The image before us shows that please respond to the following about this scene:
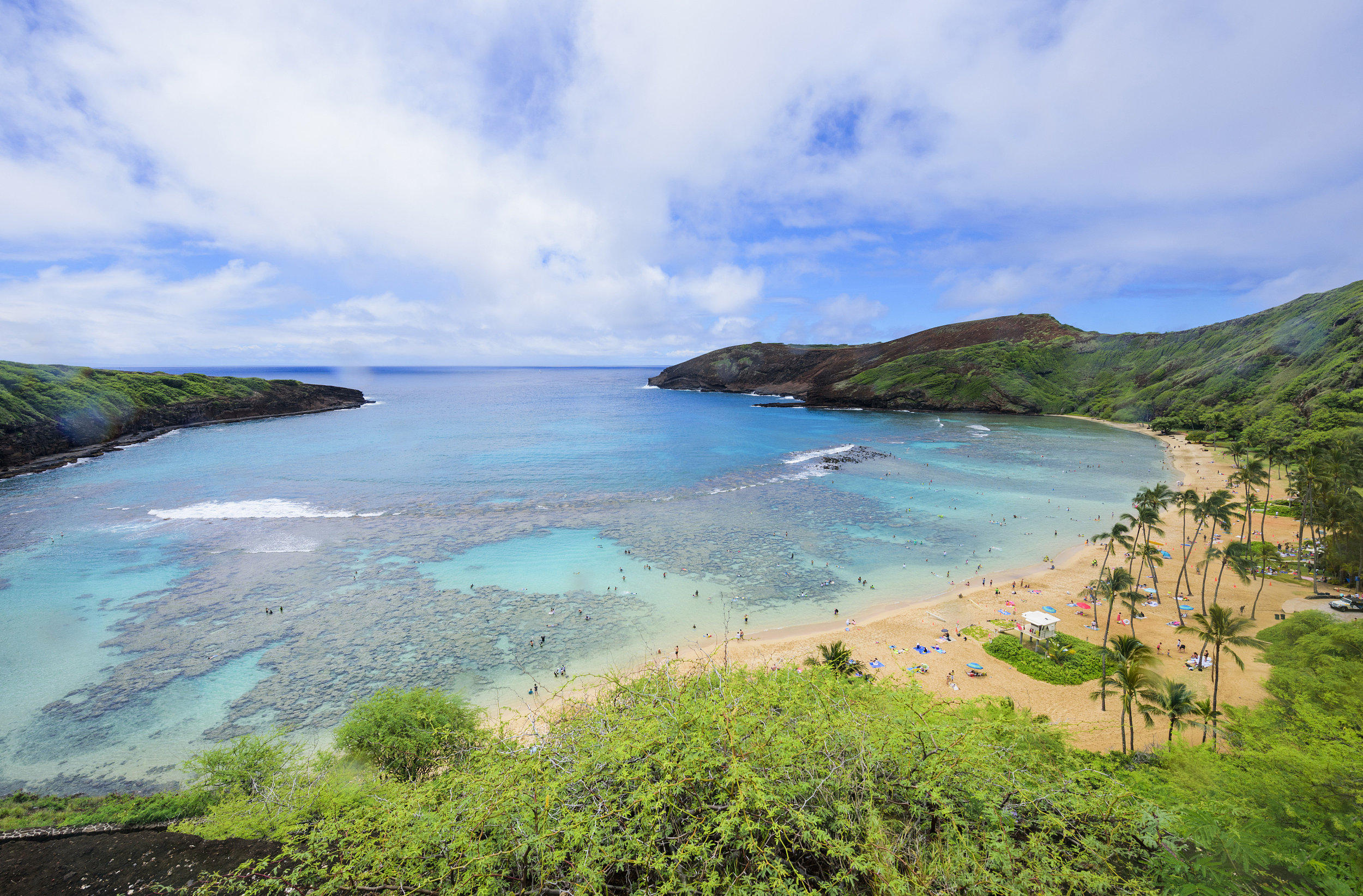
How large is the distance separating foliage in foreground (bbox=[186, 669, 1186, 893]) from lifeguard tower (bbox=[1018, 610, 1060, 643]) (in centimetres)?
2193

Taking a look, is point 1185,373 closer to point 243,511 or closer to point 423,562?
point 423,562

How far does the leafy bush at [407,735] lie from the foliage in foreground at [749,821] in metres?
7.43

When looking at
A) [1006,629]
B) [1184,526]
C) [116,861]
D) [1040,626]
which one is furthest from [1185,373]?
[116,861]

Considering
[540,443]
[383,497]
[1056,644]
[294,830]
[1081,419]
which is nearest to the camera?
[294,830]

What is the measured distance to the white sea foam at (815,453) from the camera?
78.2 meters

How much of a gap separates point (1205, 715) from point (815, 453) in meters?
67.0

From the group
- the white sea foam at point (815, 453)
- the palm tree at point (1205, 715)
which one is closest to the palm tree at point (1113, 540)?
the palm tree at point (1205, 715)

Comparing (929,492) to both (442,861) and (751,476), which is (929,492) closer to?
(751,476)

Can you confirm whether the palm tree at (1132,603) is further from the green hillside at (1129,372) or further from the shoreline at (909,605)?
the green hillside at (1129,372)

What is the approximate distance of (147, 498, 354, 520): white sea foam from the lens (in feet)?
165

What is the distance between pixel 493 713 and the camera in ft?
76.1

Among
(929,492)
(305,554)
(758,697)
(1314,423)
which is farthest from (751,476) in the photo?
(1314,423)

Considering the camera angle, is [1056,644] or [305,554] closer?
[1056,644]

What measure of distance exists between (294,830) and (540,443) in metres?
85.5
